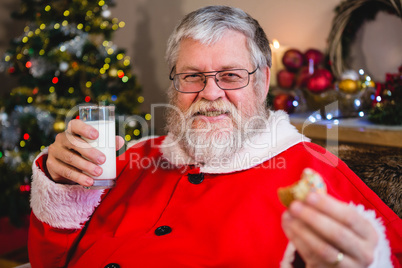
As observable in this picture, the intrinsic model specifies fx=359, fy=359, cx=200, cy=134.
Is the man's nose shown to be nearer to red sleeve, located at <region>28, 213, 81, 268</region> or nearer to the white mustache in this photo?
the white mustache

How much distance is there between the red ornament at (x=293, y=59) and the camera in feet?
9.18

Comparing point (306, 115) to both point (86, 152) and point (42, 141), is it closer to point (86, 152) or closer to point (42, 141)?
point (86, 152)

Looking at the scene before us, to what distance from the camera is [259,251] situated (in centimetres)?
107

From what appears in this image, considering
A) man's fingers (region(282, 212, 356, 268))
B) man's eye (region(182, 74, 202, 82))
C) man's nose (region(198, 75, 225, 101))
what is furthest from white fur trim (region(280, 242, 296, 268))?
man's eye (region(182, 74, 202, 82))

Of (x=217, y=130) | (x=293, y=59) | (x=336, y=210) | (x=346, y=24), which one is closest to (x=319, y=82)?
(x=293, y=59)

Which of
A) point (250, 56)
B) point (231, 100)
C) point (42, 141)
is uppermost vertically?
point (250, 56)

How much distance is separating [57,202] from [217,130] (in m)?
0.64

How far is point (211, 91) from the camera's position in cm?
137

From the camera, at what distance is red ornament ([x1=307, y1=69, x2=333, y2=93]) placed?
2471mm

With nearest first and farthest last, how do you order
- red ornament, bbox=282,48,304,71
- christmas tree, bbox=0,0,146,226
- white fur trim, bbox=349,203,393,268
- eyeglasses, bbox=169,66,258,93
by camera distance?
white fur trim, bbox=349,203,393,268, eyeglasses, bbox=169,66,258,93, red ornament, bbox=282,48,304,71, christmas tree, bbox=0,0,146,226

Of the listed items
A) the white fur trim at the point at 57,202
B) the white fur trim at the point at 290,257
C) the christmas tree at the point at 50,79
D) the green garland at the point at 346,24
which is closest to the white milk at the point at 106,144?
the white fur trim at the point at 57,202

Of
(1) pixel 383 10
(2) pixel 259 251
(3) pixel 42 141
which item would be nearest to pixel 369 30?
(1) pixel 383 10

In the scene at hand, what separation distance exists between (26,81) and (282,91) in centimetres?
211

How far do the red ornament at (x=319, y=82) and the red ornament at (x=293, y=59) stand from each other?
0.29 metres
